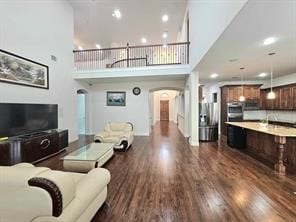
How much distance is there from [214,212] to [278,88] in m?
6.77

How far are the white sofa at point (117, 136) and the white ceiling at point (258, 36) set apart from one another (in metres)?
3.37

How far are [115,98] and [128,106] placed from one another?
0.79 metres

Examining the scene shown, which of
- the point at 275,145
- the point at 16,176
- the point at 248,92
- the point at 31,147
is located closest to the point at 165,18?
the point at 248,92

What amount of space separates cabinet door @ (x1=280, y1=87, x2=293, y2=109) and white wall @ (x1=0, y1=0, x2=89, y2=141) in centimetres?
829

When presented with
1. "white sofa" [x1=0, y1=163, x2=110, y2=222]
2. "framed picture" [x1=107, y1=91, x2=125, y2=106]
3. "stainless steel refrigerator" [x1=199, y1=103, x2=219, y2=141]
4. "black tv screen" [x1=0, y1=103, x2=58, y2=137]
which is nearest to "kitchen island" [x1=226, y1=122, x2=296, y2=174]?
"stainless steel refrigerator" [x1=199, y1=103, x2=219, y2=141]

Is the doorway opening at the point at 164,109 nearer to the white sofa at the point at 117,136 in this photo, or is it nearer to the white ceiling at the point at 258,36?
the white sofa at the point at 117,136

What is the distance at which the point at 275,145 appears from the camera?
14.6ft

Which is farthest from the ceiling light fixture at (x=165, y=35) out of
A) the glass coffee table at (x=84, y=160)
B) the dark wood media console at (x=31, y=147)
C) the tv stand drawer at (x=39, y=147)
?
the glass coffee table at (x=84, y=160)

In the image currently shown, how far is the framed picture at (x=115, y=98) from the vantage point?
9.29m

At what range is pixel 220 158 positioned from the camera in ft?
16.4

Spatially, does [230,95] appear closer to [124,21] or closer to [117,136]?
[117,136]

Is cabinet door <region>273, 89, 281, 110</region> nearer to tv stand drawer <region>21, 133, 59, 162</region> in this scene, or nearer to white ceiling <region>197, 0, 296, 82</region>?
white ceiling <region>197, 0, 296, 82</region>

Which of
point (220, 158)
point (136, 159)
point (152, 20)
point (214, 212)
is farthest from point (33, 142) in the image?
point (152, 20)

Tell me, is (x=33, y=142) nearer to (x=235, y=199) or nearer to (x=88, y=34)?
(x=235, y=199)
